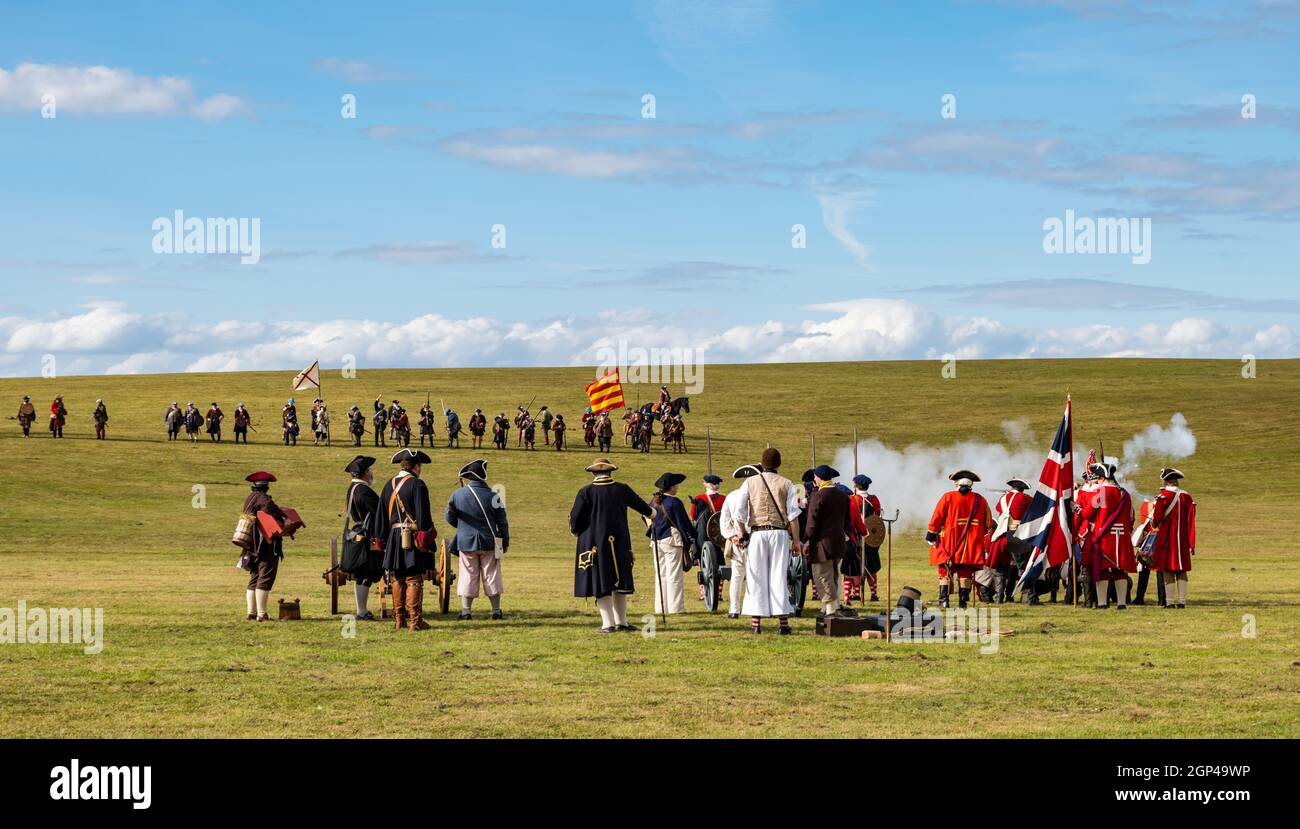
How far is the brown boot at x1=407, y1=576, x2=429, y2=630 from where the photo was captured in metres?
15.2

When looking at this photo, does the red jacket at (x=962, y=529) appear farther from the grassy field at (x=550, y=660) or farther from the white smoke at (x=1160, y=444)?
the white smoke at (x=1160, y=444)

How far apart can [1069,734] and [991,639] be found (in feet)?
17.0

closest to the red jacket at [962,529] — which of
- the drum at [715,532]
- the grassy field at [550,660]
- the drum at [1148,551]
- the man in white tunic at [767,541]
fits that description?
the grassy field at [550,660]

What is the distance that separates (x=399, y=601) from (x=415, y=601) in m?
0.24

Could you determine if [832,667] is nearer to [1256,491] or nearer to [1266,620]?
[1266,620]

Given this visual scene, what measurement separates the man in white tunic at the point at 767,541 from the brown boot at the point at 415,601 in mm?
3515

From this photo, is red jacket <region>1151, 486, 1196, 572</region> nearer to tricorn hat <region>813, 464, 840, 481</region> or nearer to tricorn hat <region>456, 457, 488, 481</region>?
tricorn hat <region>813, 464, 840, 481</region>

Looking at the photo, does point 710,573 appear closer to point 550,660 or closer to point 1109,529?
point 1109,529

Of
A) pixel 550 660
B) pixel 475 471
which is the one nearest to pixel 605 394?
pixel 475 471

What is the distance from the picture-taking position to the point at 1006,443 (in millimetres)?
60750

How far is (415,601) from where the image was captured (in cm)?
1515

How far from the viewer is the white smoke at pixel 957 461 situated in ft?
145

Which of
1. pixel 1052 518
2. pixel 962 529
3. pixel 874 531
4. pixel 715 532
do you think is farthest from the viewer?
pixel 962 529

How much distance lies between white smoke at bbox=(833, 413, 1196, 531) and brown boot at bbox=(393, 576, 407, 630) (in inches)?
1008
